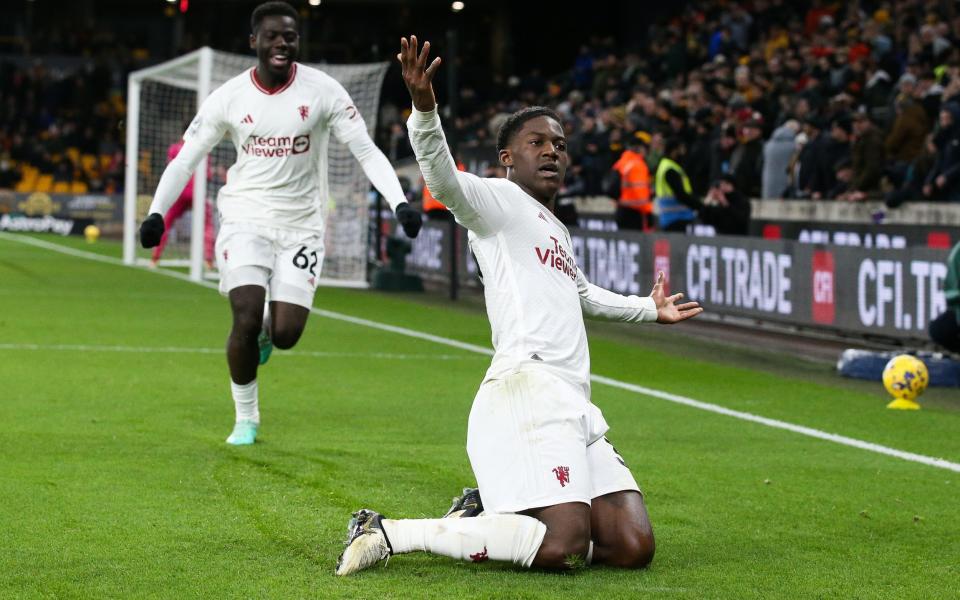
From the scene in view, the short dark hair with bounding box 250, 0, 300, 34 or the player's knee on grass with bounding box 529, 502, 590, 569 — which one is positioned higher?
the short dark hair with bounding box 250, 0, 300, 34

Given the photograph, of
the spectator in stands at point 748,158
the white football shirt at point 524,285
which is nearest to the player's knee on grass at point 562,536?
the white football shirt at point 524,285

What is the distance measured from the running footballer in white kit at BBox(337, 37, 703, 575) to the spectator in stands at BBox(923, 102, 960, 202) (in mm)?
11308

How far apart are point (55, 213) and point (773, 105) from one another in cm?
2124

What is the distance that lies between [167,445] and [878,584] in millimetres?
4016

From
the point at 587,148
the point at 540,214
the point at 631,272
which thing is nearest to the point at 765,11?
the point at 587,148

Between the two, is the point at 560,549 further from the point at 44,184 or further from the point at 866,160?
the point at 44,184

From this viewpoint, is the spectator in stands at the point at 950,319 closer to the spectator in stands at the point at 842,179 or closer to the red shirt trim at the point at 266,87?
the red shirt trim at the point at 266,87

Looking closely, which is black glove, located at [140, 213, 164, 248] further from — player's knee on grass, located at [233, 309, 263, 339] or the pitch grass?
the pitch grass

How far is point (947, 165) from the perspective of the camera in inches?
646

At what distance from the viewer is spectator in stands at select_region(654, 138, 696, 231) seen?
59.4ft

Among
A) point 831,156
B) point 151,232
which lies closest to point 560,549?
point 151,232

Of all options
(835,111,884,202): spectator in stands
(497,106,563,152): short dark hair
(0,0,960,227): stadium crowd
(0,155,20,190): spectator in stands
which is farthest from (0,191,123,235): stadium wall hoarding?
(497,106,563,152): short dark hair

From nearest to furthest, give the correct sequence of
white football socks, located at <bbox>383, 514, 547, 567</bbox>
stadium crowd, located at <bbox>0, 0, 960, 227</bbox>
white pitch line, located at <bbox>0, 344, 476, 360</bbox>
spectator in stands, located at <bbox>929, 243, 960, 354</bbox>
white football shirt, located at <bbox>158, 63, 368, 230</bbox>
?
white football socks, located at <bbox>383, 514, 547, 567</bbox> < white football shirt, located at <bbox>158, 63, 368, 230</bbox> < spectator in stands, located at <bbox>929, 243, 960, 354</bbox> < white pitch line, located at <bbox>0, 344, 476, 360</bbox> < stadium crowd, located at <bbox>0, 0, 960, 227</bbox>

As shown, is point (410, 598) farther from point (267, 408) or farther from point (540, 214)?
point (267, 408)
